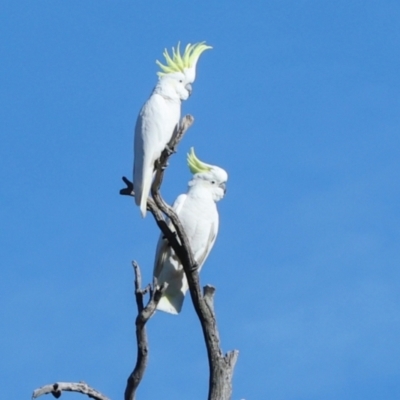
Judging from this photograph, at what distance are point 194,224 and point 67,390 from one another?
1.80 m

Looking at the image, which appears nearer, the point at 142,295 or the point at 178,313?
the point at 142,295

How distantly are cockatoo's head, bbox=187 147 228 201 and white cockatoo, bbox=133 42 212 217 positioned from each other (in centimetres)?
50

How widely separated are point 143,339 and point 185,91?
1.91 m

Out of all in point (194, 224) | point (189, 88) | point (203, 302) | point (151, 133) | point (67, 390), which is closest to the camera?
point (67, 390)

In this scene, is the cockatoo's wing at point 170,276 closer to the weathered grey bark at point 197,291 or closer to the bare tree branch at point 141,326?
the weathered grey bark at point 197,291

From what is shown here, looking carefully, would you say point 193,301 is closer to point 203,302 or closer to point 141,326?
point 203,302

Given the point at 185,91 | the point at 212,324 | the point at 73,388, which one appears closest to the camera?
the point at 73,388

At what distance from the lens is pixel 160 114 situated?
757 cm

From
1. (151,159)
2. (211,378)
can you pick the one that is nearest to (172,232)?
(151,159)

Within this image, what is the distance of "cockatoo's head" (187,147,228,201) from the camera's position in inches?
317

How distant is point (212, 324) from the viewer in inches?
284

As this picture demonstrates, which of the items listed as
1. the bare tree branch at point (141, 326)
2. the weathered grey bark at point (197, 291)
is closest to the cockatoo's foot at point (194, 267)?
the weathered grey bark at point (197, 291)

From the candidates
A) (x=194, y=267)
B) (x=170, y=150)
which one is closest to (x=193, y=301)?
(x=194, y=267)

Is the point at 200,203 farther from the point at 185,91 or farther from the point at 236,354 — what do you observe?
the point at 236,354
